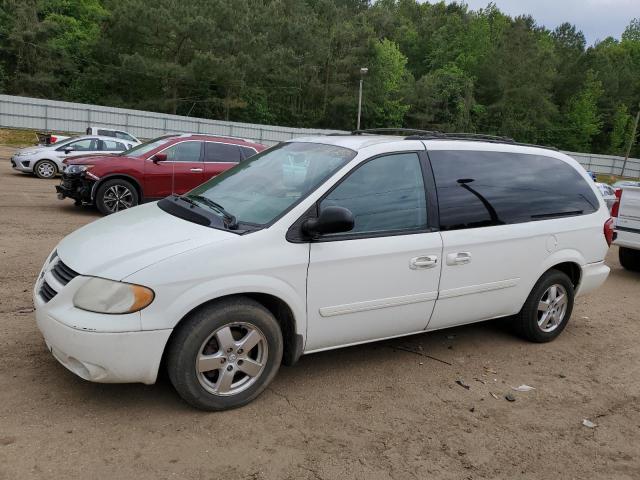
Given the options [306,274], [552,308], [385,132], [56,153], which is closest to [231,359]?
[306,274]

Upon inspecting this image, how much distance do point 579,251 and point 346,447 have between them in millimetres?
3134

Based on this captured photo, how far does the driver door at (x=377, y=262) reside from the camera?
377cm

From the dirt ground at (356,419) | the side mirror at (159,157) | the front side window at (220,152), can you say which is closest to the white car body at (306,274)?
the dirt ground at (356,419)

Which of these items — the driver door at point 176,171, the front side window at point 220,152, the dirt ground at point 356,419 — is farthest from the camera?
Result: the front side window at point 220,152

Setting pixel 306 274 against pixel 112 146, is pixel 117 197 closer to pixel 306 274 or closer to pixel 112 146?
pixel 112 146

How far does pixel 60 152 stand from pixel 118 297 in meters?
15.6

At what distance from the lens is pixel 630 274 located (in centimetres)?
919

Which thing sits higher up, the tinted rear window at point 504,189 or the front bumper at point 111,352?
the tinted rear window at point 504,189

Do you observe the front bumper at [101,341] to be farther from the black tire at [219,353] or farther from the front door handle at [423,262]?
the front door handle at [423,262]

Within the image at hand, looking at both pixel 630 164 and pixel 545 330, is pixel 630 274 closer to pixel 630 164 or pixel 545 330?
pixel 545 330

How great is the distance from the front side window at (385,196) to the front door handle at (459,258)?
1.03 ft

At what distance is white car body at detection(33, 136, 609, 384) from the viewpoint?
323 cm

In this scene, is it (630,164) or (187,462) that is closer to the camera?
(187,462)

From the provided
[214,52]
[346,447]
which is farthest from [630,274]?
[214,52]
